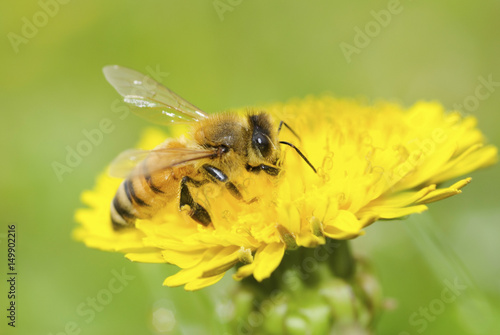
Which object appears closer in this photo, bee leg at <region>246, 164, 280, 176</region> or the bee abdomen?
bee leg at <region>246, 164, 280, 176</region>

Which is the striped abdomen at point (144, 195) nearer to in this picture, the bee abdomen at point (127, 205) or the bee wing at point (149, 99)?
the bee abdomen at point (127, 205)

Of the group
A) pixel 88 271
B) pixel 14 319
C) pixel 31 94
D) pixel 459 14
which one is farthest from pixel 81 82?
pixel 459 14

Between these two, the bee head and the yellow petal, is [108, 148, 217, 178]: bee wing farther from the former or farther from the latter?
the yellow petal

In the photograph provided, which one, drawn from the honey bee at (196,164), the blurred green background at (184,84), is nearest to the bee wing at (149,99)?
the honey bee at (196,164)

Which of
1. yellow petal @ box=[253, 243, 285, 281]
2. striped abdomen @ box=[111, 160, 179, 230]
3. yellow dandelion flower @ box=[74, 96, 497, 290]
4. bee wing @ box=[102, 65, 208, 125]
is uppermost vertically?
bee wing @ box=[102, 65, 208, 125]

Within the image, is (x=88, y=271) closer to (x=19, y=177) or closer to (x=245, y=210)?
(x=19, y=177)

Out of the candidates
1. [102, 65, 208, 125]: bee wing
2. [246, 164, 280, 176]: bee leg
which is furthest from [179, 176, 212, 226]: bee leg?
[102, 65, 208, 125]: bee wing

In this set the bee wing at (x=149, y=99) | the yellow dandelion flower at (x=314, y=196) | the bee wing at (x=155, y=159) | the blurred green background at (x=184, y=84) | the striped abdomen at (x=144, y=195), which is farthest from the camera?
the blurred green background at (x=184, y=84)
